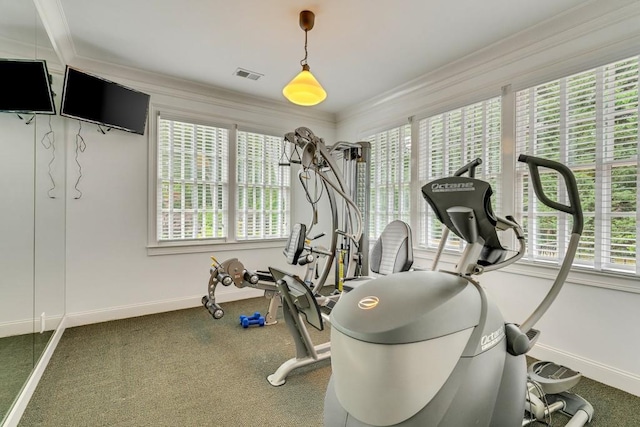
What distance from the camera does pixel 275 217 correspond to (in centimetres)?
467

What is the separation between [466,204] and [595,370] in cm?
215

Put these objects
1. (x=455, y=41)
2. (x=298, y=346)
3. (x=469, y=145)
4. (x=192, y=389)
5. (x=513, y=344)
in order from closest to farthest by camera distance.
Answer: (x=513, y=344) < (x=192, y=389) < (x=298, y=346) < (x=455, y=41) < (x=469, y=145)

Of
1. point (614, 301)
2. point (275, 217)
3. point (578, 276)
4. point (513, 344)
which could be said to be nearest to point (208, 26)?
point (275, 217)

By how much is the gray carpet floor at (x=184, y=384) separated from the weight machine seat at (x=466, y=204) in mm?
1400

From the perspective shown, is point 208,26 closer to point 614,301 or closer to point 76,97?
point 76,97

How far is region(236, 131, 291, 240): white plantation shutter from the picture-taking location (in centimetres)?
436

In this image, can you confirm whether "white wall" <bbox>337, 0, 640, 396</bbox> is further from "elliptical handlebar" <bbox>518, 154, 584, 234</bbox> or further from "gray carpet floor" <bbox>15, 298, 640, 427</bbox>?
"elliptical handlebar" <bbox>518, 154, 584, 234</bbox>

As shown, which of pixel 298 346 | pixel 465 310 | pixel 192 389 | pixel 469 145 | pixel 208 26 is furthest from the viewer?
pixel 469 145

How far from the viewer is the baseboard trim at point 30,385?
69.4 inches

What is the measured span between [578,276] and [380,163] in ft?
8.60

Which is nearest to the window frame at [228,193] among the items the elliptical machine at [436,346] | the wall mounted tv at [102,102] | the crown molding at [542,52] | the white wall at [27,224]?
the wall mounted tv at [102,102]

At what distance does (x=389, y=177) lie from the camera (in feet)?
14.0

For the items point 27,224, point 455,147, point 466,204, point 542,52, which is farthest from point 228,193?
point 542,52

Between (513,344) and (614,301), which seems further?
(614,301)
